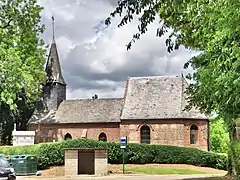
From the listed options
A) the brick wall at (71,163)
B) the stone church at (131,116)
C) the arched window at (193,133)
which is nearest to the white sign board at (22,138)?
the stone church at (131,116)

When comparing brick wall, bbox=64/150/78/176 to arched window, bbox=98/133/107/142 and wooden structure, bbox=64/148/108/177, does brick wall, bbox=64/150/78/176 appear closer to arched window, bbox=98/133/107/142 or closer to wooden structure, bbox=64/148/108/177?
wooden structure, bbox=64/148/108/177

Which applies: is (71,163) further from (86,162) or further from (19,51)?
(19,51)

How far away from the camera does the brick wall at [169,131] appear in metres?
51.7

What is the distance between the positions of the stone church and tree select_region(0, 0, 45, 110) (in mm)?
14981

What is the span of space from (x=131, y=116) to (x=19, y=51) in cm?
1809

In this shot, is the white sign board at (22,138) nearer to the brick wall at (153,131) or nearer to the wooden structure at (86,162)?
the brick wall at (153,131)

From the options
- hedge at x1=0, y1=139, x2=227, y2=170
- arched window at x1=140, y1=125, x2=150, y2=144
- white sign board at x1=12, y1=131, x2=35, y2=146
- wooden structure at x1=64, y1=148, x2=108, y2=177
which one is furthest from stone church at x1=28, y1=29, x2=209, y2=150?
wooden structure at x1=64, y1=148, x2=108, y2=177

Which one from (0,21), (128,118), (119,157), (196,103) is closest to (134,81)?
(128,118)

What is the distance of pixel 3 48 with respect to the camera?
37438mm

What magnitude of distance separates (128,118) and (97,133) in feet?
15.0

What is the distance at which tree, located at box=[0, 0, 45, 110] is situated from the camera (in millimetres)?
37312

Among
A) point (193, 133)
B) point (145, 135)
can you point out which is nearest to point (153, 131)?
point (145, 135)

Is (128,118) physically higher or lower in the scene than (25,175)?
higher

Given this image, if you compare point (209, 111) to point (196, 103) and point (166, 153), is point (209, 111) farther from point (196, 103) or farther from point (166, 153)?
point (166, 153)
